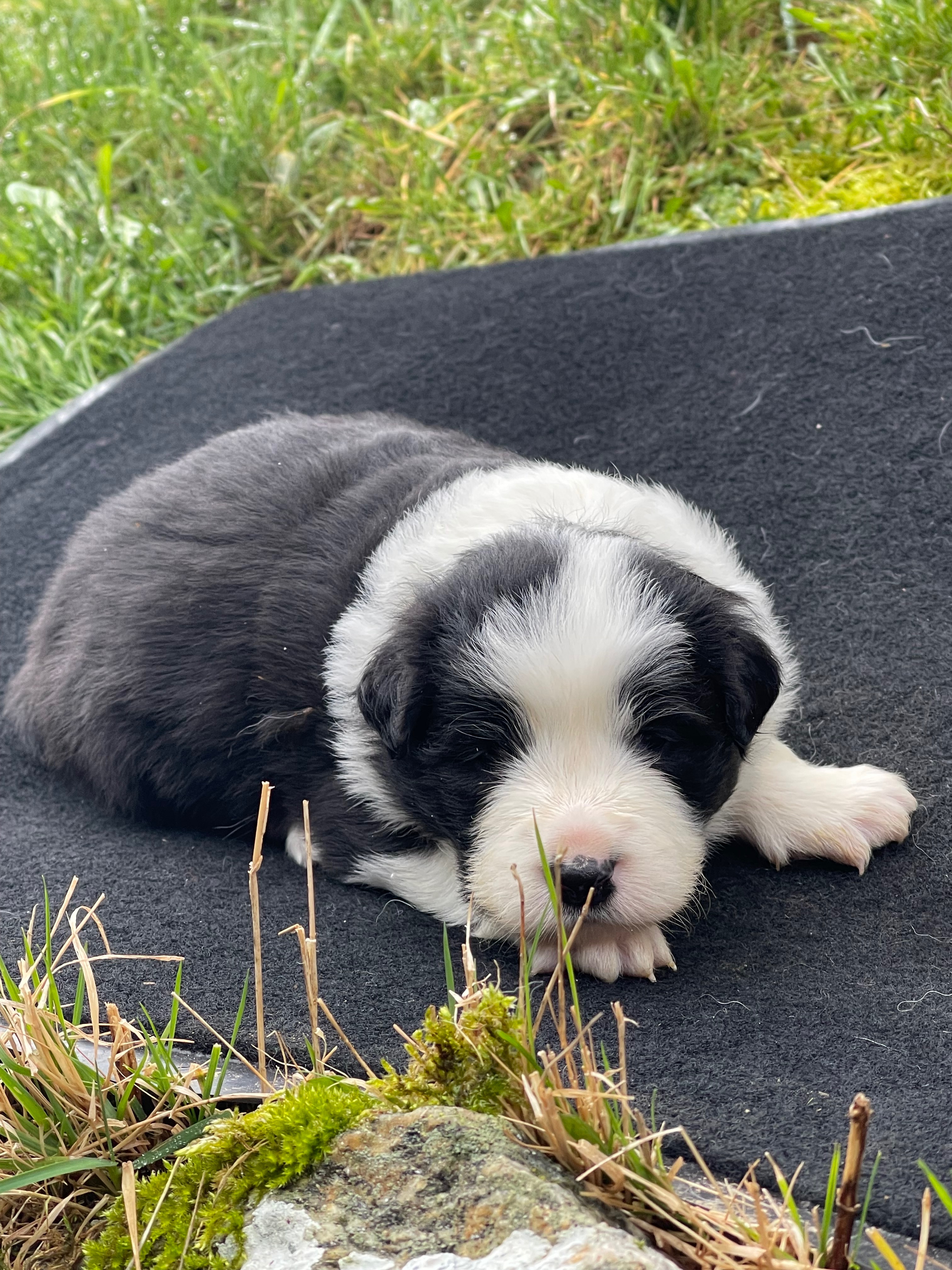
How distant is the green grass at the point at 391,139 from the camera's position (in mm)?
5848

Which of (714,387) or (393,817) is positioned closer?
(393,817)

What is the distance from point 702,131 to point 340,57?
7.32 feet

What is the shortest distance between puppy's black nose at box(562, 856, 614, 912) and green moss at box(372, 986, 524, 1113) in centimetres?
30

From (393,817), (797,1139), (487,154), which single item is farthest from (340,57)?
(797,1139)

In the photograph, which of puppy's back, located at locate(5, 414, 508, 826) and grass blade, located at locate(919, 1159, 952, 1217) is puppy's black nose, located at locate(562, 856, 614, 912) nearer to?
grass blade, located at locate(919, 1159, 952, 1217)

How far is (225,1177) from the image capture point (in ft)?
7.36

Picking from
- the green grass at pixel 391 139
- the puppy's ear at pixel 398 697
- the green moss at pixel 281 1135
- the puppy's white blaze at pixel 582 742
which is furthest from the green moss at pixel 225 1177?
the green grass at pixel 391 139

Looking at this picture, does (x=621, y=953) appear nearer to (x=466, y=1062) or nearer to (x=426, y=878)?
(x=426, y=878)

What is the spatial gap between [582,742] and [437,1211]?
100cm

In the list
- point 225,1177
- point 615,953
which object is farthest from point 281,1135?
point 615,953

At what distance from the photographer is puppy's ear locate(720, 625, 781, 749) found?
2.87m

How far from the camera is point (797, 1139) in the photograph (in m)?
2.40

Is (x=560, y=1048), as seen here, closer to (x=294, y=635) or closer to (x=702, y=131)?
(x=294, y=635)

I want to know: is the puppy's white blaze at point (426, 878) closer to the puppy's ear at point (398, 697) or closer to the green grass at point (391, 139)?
the puppy's ear at point (398, 697)
